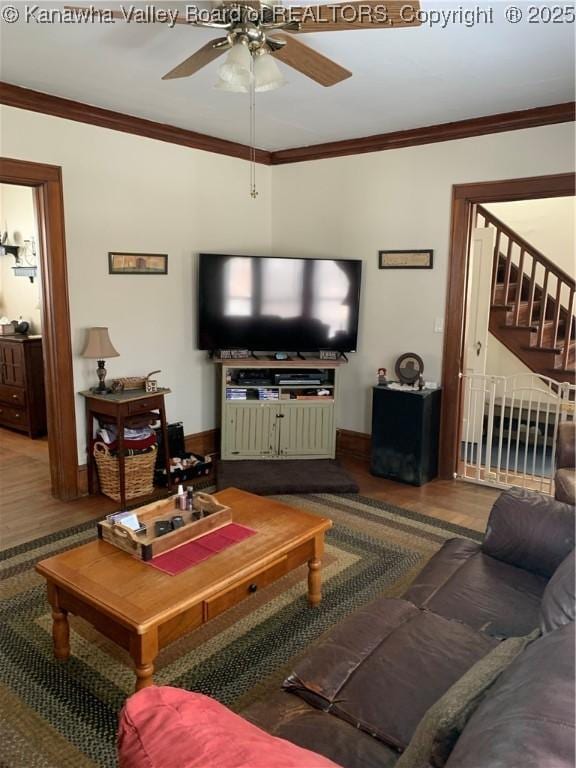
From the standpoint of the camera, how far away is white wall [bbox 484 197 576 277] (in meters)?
6.12

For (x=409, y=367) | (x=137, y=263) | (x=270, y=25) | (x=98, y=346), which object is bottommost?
(x=409, y=367)

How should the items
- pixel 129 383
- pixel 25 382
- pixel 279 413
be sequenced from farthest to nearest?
pixel 25 382, pixel 279 413, pixel 129 383

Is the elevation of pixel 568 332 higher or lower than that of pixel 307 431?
higher

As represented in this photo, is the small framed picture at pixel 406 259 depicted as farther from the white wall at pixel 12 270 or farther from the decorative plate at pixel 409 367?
the white wall at pixel 12 270

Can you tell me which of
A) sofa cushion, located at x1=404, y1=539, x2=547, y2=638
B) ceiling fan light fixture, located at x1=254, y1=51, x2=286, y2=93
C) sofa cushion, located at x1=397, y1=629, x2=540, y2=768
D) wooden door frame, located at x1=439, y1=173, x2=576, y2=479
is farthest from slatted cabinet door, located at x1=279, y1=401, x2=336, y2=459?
sofa cushion, located at x1=397, y1=629, x2=540, y2=768

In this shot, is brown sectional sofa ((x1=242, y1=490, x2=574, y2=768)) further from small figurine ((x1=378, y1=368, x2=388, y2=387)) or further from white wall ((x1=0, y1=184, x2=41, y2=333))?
white wall ((x1=0, y1=184, x2=41, y2=333))

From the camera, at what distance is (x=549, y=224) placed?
246 inches

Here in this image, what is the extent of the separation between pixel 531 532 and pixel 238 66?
215 centimetres

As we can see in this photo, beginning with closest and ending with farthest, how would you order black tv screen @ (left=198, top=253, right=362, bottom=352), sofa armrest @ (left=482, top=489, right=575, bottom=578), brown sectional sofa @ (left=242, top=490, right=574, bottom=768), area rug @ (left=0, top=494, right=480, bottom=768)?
brown sectional sofa @ (left=242, top=490, right=574, bottom=768) → area rug @ (left=0, top=494, right=480, bottom=768) → sofa armrest @ (left=482, top=489, right=575, bottom=578) → black tv screen @ (left=198, top=253, right=362, bottom=352)

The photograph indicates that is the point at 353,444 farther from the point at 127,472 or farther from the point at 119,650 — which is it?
the point at 119,650

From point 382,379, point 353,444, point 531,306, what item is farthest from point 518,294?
point 353,444

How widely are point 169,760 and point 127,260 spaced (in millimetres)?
3863

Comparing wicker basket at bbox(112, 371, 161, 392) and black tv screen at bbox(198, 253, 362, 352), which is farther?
black tv screen at bbox(198, 253, 362, 352)

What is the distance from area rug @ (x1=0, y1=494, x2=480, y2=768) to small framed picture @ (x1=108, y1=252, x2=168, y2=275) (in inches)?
75.1
